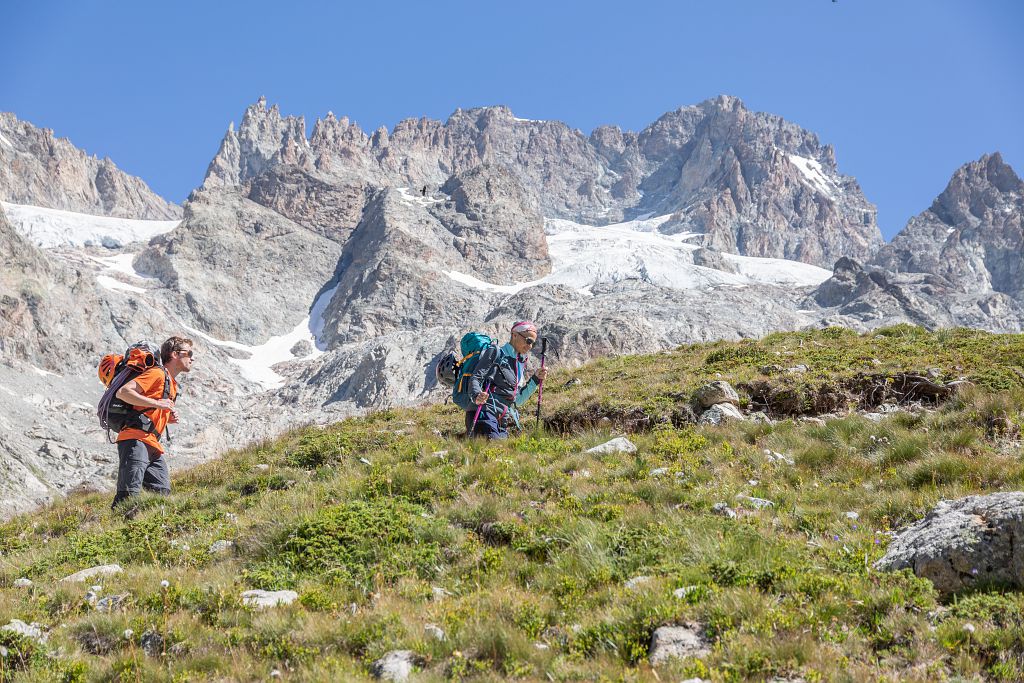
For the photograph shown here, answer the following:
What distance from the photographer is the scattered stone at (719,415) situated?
1085cm

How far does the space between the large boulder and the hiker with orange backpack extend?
9.67 meters

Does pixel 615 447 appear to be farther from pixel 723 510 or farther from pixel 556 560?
pixel 556 560

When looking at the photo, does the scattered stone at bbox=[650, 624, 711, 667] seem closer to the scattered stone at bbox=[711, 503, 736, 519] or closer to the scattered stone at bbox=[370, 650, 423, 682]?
the scattered stone at bbox=[370, 650, 423, 682]

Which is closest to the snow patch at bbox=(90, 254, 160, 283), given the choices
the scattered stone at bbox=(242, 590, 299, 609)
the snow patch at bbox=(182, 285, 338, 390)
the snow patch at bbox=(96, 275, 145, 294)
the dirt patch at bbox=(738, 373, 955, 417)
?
the snow patch at bbox=(96, 275, 145, 294)

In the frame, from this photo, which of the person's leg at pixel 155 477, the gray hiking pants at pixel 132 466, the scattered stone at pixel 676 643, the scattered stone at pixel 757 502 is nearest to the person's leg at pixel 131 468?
the gray hiking pants at pixel 132 466

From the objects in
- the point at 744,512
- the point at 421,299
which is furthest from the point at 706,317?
the point at 744,512

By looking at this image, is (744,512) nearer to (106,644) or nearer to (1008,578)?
(1008,578)

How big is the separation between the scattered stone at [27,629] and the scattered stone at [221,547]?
70.5 inches

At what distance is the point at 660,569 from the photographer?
17.4ft

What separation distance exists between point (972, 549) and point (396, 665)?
435cm

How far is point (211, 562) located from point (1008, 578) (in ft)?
23.7

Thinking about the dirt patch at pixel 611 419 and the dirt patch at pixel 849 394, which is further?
the dirt patch at pixel 611 419

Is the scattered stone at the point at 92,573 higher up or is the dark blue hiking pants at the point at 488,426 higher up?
the dark blue hiking pants at the point at 488,426

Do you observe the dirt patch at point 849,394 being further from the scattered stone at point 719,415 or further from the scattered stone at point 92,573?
the scattered stone at point 92,573
